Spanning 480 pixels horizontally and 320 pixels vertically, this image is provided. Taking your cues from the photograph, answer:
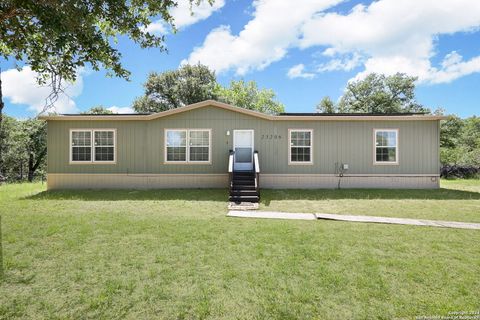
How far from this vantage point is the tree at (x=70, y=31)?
4.18m

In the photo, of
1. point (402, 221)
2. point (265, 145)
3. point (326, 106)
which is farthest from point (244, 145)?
point (326, 106)

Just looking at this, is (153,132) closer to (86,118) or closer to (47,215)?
(86,118)

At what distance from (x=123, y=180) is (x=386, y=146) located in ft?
40.4

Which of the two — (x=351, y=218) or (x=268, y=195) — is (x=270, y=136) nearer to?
(x=268, y=195)

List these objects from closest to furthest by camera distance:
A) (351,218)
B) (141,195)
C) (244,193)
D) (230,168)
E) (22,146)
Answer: (351,218)
(244,193)
(230,168)
(141,195)
(22,146)

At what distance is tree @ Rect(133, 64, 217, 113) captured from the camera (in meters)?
32.3

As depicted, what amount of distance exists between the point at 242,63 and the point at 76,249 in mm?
33282

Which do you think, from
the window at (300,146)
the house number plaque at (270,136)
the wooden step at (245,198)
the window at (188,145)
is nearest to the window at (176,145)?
the window at (188,145)

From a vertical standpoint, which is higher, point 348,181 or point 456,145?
point 456,145

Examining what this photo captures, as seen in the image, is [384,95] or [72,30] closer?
[72,30]

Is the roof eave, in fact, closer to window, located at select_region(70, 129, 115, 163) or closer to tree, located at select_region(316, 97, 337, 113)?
window, located at select_region(70, 129, 115, 163)

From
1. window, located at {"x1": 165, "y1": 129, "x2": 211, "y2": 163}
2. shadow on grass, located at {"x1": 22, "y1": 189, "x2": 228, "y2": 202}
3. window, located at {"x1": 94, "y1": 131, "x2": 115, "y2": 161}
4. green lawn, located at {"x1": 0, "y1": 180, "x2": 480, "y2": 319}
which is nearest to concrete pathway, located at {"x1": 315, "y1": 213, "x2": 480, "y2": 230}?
green lawn, located at {"x1": 0, "y1": 180, "x2": 480, "y2": 319}

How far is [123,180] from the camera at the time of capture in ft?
40.5

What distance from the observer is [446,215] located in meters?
7.27
